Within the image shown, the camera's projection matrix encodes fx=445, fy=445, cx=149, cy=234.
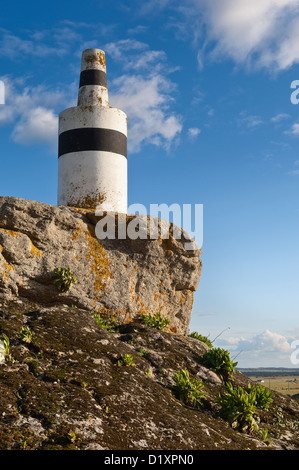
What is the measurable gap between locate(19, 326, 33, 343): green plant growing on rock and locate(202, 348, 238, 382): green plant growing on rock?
5398 millimetres

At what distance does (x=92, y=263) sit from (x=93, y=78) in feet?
27.3

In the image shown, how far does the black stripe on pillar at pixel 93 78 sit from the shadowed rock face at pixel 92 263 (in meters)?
6.23

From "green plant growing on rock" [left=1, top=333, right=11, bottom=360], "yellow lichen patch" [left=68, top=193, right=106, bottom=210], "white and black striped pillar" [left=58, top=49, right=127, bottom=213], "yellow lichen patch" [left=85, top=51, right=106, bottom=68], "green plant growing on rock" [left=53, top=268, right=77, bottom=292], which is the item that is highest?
"yellow lichen patch" [left=85, top=51, right=106, bottom=68]

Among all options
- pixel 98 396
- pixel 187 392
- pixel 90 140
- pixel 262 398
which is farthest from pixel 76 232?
pixel 262 398

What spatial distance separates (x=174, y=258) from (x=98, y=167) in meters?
4.52

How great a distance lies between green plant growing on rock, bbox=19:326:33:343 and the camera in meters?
9.23

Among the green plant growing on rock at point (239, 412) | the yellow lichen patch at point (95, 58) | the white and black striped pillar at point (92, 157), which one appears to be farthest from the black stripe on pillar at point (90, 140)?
the green plant growing on rock at point (239, 412)

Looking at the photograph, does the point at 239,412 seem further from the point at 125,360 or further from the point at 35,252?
the point at 35,252

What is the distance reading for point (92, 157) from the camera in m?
16.8

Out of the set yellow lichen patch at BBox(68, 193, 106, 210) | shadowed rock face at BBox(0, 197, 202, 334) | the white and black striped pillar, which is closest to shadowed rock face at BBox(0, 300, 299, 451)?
shadowed rock face at BBox(0, 197, 202, 334)

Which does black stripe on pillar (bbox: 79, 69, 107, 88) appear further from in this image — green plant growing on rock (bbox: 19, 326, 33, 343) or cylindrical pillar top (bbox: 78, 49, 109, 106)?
green plant growing on rock (bbox: 19, 326, 33, 343)

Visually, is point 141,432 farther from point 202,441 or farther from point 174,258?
point 174,258

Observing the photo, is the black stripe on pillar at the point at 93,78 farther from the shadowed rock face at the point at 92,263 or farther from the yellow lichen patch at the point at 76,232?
the yellow lichen patch at the point at 76,232

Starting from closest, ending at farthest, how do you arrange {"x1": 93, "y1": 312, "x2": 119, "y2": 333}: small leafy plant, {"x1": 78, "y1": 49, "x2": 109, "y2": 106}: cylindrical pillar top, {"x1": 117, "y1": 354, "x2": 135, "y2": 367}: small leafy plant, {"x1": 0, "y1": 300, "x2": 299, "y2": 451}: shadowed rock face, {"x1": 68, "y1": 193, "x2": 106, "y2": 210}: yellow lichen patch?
{"x1": 0, "y1": 300, "x2": 299, "y2": 451}: shadowed rock face → {"x1": 117, "y1": 354, "x2": 135, "y2": 367}: small leafy plant → {"x1": 93, "y1": 312, "x2": 119, "y2": 333}: small leafy plant → {"x1": 68, "y1": 193, "x2": 106, "y2": 210}: yellow lichen patch → {"x1": 78, "y1": 49, "x2": 109, "y2": 106}: cylindrical pillar top
